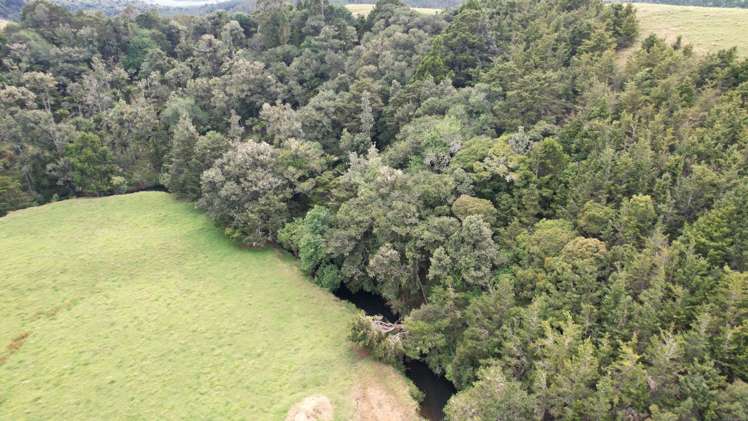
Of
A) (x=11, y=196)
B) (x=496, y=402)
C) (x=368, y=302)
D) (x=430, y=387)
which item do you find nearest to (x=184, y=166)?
(x=11, y=196)

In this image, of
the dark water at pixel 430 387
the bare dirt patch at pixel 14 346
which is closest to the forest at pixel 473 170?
the dark water at pixel 430 387

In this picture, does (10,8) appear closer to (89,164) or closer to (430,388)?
(89,164)

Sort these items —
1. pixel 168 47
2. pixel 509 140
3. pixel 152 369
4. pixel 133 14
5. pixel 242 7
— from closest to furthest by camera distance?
pixel 152 369 → pixel 509 140 → pixel 168 47 → pixel 133 14 → pixel 242 7

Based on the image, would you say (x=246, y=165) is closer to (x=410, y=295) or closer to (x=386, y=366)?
(x=410, y=295)

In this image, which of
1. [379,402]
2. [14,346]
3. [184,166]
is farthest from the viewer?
[184,166]

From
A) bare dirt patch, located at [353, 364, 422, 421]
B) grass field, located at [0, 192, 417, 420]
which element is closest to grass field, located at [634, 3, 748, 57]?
A: bare dirt patch, located at [353, 364, 422, 421]

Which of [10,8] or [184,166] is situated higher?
[10,8]

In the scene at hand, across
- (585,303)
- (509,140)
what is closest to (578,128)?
(509,140)
